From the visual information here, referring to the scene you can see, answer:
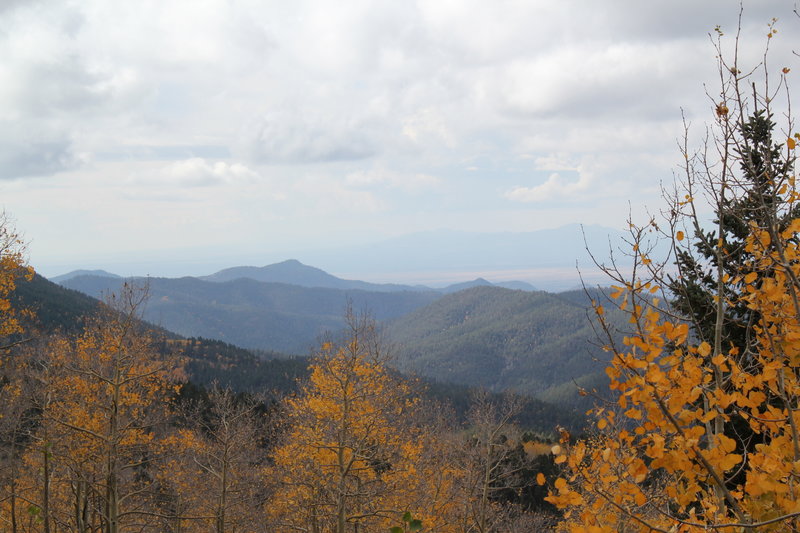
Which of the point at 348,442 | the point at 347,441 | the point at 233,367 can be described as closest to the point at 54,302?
the point at 233,367

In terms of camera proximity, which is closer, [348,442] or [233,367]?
[348,442]

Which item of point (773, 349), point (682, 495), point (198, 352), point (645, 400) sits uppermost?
point (773, 349)

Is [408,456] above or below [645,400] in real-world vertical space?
below

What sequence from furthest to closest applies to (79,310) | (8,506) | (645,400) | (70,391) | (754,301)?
(79,310) → (8,506) → (70,391) → (754,301) → (645,400)

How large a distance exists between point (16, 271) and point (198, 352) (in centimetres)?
14032

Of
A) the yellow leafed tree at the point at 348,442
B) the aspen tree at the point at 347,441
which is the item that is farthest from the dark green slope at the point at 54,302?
the aspen tree at the point at 347,441

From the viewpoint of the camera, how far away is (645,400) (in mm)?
3496

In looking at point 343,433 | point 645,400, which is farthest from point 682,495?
point 343,433

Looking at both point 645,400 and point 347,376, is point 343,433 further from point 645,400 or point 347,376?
point 645,400

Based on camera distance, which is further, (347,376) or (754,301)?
(347,376)

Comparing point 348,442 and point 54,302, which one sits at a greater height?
point 54,302

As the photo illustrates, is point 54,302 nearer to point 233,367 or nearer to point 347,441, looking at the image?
point 233,367

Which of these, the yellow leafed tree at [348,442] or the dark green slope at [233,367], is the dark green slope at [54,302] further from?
the yellow leafed tree at [348,442]

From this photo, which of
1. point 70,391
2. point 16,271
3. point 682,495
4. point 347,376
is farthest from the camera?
point 70,391
